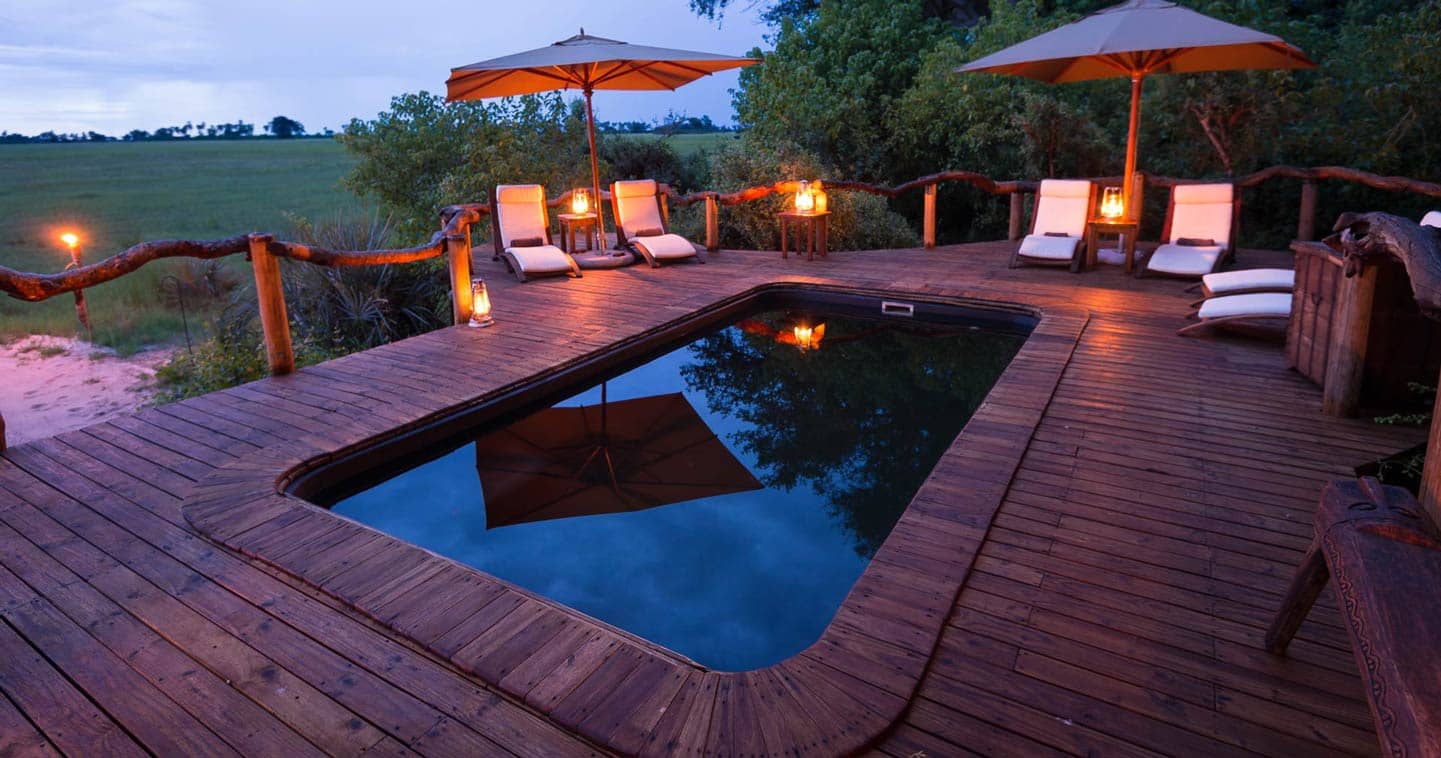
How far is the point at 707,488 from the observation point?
15.2ft

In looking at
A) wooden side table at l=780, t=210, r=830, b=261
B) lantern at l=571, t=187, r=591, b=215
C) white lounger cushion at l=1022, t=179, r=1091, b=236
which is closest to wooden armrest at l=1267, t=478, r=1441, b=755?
white lounger cushion at l=1022, t=179, r=1091, b=236

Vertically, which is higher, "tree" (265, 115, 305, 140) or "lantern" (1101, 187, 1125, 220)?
"tree" (265, 115, 305, 140)

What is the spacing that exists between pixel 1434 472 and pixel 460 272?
6.45 meters

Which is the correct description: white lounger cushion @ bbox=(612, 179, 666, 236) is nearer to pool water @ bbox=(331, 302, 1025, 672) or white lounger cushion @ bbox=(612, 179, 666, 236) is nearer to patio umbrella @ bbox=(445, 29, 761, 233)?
patio umbrella @ bbox=(445, 29, 761, 233)

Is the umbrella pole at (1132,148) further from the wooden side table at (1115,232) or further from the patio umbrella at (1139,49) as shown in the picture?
the wooden side table at (1115,232)

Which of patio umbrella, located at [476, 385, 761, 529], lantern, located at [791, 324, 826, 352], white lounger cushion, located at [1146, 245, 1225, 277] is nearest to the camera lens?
patio umbrella, located at [476, 385, 761, 529]

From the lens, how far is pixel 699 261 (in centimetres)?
972

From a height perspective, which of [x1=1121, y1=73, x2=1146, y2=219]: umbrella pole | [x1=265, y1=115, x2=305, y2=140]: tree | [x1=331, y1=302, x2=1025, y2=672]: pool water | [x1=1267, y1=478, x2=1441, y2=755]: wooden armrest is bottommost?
[x1=331, y1=302, x2=1025, y2=672]: pool water

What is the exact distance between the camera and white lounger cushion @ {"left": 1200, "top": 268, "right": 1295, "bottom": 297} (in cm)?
596

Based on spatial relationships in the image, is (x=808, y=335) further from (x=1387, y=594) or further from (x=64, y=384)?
(x=64, y=384)

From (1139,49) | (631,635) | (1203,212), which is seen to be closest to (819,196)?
(1139,49)

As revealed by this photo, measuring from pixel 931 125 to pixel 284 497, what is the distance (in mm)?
12732

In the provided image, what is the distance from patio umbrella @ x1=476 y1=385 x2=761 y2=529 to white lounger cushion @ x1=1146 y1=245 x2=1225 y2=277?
5128mm

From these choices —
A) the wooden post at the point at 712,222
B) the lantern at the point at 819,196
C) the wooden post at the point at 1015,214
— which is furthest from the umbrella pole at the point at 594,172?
the wooden post at the point at 1015,214
